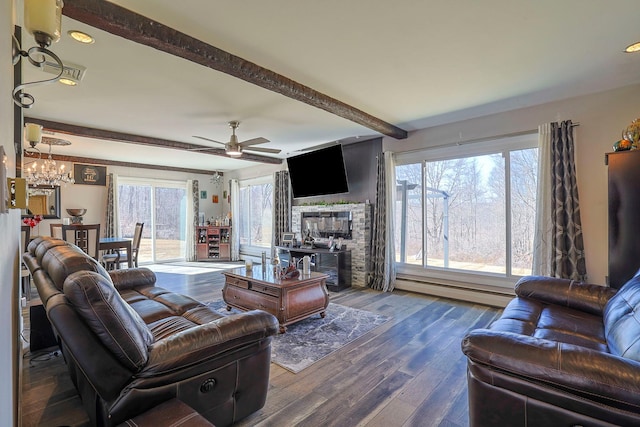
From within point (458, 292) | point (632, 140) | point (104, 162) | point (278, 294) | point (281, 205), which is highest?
point (104, 162)

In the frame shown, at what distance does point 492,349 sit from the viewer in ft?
4.91

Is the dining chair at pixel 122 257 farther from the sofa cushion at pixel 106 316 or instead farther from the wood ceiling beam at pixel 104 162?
the sofa cushion at pixel 106 316

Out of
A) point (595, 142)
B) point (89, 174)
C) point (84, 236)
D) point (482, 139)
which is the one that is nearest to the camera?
point (595, 142)

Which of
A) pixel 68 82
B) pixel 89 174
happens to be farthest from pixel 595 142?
pixel 89 174

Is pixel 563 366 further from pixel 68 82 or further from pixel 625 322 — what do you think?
pixel 68 82

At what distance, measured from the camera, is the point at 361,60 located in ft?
8.98

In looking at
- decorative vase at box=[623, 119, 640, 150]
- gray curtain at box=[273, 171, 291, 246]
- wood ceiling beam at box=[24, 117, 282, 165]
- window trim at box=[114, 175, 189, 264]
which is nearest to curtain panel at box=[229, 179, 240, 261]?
window trim at box=[114, 175, 189, 264]

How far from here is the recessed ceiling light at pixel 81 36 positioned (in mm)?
2230

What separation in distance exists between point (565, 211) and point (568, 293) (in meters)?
1.51

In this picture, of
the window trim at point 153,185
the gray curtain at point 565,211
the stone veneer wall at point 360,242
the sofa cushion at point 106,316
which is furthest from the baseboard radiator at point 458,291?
the window trim at point 153,185

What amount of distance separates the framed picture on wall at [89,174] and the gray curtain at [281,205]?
3957 millimetres

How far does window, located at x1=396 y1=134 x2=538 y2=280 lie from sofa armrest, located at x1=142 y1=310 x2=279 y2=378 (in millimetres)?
3622

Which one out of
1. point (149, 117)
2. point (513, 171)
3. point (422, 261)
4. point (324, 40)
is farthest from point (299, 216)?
point (324, 40)

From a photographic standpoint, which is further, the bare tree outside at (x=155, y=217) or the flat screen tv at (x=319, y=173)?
the bare tree outside at (x=155, y=217)
